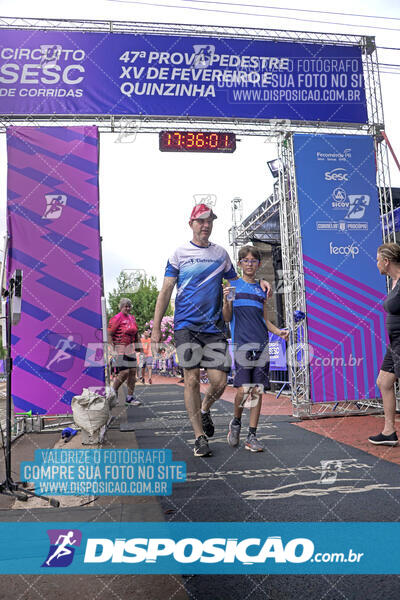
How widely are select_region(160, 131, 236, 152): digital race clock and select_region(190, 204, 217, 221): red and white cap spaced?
12.0ft

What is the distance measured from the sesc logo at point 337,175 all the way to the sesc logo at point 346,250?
995mm

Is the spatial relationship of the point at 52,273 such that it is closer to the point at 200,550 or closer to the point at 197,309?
the point at 197,309

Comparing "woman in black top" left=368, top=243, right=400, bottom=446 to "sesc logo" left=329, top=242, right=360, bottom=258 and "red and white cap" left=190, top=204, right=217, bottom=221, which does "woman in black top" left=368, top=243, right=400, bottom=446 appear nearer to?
"red and white cap" left=190, top=204, right=217, bottom=221

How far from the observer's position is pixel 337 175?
26.0 feet

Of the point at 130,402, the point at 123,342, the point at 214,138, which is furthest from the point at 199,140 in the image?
the point at 130,402

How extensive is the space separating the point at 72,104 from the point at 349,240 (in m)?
4.50

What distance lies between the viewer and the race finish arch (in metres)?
7.11

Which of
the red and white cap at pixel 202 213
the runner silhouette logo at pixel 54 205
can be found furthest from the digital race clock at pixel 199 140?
the red and white cap at pixel 202 213

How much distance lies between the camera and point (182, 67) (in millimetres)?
7852

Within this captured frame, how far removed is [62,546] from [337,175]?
687 centimetres

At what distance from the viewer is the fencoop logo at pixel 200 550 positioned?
7.38 ft

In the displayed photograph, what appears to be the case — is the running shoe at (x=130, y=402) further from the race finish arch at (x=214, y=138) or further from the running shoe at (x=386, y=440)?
the running shoe at (x=386, y=440)

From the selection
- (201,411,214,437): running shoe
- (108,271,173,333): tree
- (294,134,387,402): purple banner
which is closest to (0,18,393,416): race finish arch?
(294,134,387,402): purple banner

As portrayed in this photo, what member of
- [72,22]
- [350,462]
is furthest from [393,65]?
[350,462]
